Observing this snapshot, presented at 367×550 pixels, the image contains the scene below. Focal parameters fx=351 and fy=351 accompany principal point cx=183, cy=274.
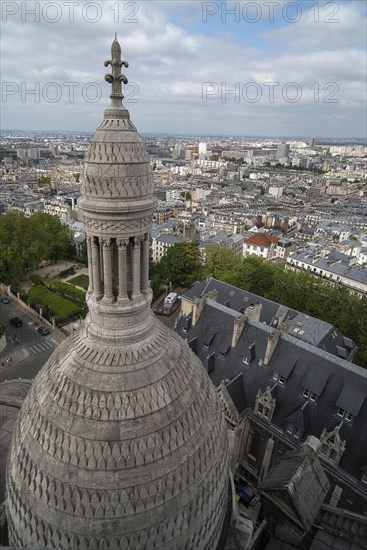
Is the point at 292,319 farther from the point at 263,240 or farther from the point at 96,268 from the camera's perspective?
the point at 263,240

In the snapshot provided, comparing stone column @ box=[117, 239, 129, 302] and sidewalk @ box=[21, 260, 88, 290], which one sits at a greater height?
stone column @ box=[117, 239, 129, 302]

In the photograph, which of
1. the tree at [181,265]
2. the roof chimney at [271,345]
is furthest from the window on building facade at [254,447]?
the tree at [181,265]

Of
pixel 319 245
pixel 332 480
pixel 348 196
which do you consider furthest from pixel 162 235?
pixel 348 196

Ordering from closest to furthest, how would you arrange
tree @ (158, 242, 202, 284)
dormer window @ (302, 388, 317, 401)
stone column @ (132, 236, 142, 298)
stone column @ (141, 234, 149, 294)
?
stone column @ (132, 236, 142, 298) → stone column @ (141, 234, 149, 294) → dormer window @ (302, 388, 317, 401) → tree @ (158, 242, 202, 284)

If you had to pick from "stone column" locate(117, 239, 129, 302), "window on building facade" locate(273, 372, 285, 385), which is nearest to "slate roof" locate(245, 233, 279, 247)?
"window on building facade" locate(273, 372, 285, 385)

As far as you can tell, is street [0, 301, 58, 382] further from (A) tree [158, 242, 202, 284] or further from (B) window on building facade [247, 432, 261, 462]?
(A) tree [158, 242, 202, 284]

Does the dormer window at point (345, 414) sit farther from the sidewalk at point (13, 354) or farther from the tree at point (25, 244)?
the tree at point (25, 244)

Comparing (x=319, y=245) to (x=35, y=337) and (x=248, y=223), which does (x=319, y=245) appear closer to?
(x=248, y=223)
